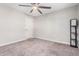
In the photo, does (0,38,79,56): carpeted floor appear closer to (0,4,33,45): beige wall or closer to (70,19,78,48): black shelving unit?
(70,19,78,48): black shelving unit

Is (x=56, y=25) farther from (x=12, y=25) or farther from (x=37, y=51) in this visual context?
(x=12, y=25)

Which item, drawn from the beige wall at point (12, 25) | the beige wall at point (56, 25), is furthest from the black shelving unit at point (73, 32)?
the beige wall at point (12, 25)

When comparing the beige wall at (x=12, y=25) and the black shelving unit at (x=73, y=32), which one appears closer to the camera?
the black shelving unit at (x=73, y=32)

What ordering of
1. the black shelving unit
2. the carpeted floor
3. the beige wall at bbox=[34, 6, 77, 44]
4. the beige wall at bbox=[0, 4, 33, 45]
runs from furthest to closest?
the beige wall at bbox=[34, 6, 77, 44] < the beige wall at bbox=[0, 4, 33, 45] < the black shelving unit < the carpeted floor

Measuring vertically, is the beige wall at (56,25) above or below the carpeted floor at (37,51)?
above

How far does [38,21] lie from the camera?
18.3 feet

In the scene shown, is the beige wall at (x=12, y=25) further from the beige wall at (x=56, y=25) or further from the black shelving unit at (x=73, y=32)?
the black shelving unit at (x=73, y=32)

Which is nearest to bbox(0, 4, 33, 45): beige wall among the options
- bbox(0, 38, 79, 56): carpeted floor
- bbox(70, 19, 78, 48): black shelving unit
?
bbox(0, 38, 79, 56): carpeted floor

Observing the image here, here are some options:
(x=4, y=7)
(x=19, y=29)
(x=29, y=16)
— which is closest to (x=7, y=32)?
(x=19, y=29)

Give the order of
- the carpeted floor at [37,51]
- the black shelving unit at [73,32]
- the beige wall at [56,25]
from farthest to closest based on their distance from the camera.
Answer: the beige wall at [56,25], the black shelving unit at [73,32], the carpeted floor at [37,51]

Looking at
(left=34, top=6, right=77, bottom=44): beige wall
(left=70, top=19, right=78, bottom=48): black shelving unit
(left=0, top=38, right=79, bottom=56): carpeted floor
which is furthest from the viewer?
(left=34, top=6, right=77, bottom=44): beige wall

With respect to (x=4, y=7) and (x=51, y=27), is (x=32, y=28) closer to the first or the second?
(x=51, y=27)

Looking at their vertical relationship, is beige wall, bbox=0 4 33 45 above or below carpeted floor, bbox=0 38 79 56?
above

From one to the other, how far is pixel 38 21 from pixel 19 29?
1587mm
